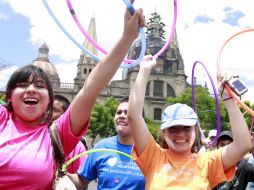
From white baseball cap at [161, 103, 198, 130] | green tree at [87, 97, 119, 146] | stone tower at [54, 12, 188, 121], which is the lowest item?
green tree at [87, 97, 119, 146]

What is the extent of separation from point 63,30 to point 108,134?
5245 cm

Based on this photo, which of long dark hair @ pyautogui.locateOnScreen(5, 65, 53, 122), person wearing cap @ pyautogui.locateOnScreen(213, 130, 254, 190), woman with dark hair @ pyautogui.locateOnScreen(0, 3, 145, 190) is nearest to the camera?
woman with dark hair @ pyautogui.locateOnScreen(0, 3, 145, 190)

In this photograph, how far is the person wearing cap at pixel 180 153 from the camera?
10.9 ft

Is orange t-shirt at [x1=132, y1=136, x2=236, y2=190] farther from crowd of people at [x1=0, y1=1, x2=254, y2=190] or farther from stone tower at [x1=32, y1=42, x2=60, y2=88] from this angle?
stone tower at [x1=32, y1=42, x2=60, y2=88]

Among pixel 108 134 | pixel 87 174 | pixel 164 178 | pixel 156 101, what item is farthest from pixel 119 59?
pixel 156 101

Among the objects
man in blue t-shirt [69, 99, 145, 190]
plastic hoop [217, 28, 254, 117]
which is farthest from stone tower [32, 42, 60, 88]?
plastic hoop [217, 28, 254, 117]

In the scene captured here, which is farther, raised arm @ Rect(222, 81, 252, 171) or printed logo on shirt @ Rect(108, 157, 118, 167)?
printed logo on shirt @ Rect(108, 157, 118, 167)

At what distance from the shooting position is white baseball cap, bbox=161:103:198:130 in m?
3.48

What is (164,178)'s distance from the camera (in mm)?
3314

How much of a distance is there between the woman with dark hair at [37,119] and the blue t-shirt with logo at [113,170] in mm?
1720

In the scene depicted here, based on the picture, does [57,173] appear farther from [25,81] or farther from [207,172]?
[207,172]

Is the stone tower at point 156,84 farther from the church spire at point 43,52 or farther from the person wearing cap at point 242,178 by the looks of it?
the person wearing cap at point 242,178

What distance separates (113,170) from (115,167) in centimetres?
5

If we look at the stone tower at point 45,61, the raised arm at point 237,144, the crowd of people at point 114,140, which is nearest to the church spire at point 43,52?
the stone tower at point 45,61
